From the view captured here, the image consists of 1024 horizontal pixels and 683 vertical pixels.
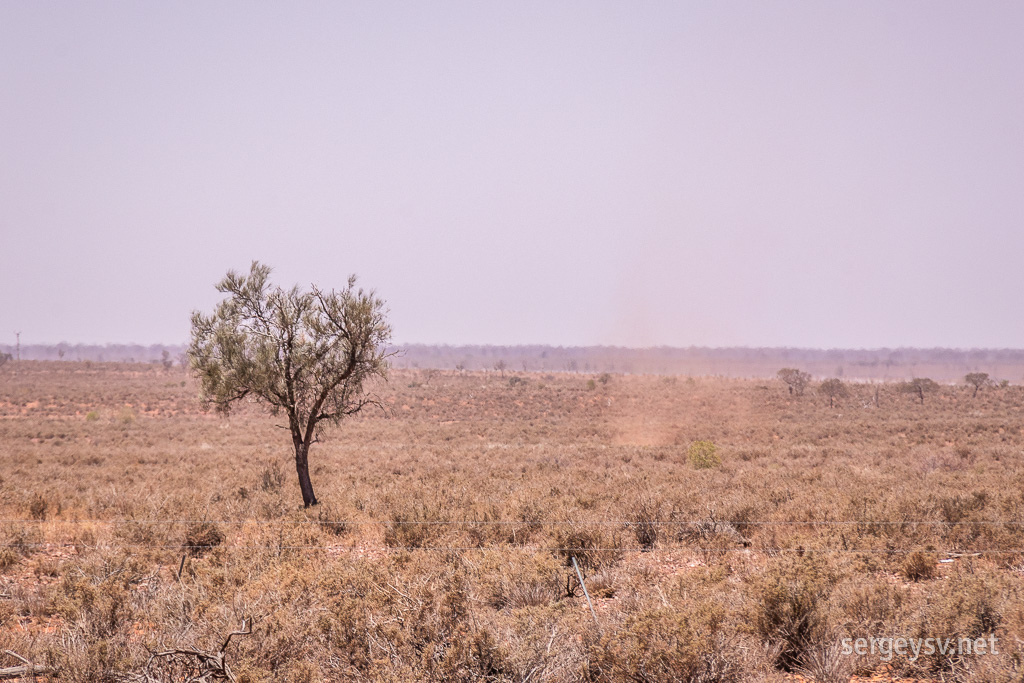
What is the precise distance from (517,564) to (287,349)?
10738mm

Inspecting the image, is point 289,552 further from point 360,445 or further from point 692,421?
point 692,421

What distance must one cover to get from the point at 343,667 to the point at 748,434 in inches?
1500

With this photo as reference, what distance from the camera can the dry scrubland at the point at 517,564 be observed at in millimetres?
5363

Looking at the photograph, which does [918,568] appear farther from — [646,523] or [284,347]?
[284,347]

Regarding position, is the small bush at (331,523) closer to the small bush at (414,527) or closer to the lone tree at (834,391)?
the small bush at (414,527)

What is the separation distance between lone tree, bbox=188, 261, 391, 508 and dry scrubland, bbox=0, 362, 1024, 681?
3.01m

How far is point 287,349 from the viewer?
51.9 feet

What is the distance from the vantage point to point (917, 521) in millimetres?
10719

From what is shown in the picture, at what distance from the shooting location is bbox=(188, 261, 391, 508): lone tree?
603 inches

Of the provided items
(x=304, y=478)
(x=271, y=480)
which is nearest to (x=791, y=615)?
(x=304, y=478)

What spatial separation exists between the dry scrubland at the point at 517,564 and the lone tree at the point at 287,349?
9.87 ft

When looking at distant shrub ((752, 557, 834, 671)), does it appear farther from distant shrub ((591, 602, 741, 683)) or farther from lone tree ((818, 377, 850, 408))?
lone tree ((818, 377, 850, 408))

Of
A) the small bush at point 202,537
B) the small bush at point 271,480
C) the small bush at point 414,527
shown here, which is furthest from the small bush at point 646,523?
the small bush at point 271,480

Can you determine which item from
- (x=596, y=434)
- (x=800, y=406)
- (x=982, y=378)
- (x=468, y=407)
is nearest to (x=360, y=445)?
(x=596, y=434)
